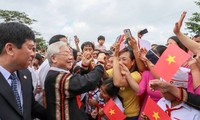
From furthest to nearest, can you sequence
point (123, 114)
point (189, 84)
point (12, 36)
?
point (123, 114)
point (189, 84)
point (12, 36)

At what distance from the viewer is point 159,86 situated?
263cm

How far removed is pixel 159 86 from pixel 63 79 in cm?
90


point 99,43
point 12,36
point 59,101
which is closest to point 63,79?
point 59,101

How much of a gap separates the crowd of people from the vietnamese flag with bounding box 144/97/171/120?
70 mm

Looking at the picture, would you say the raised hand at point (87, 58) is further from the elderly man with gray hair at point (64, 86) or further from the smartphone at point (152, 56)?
the smartphone at point (152, 56)

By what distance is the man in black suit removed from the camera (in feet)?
7.10

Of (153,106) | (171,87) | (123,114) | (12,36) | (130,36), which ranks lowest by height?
(123,114)

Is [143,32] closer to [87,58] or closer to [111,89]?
[111,89]

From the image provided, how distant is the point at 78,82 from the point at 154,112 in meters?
0.75

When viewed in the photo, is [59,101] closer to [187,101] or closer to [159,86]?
[159,86]

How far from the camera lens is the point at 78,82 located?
287 cm

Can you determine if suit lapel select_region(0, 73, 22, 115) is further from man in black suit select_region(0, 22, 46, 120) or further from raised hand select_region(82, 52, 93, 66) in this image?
raised hand select_region(82, 52, 93, 66)

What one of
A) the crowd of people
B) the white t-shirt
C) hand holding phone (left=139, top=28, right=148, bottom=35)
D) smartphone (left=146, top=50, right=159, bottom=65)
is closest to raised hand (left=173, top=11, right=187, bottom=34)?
the crowd of people

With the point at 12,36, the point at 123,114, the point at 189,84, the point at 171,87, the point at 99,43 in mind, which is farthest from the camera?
the point at 99,43
